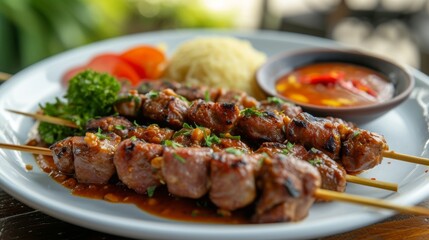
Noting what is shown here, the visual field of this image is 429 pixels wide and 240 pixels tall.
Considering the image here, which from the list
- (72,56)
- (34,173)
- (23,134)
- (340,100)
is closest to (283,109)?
(340,100)

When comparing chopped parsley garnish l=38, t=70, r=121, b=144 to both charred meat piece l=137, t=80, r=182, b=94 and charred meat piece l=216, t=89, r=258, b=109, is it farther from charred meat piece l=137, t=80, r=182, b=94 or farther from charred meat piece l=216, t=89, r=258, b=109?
charred meat piece l=216, t=89, r=258, b=109

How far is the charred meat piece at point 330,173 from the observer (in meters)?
3.15

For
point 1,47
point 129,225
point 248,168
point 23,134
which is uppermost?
point 248,168

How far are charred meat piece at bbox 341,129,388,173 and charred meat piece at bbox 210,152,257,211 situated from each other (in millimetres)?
800

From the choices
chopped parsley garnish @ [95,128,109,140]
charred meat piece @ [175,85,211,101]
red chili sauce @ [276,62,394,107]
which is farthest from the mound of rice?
chopped parsley garnish @ [95,128,109,140]

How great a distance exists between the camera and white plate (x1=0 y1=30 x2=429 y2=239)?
278cm

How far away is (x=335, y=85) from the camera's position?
4621 millimetres

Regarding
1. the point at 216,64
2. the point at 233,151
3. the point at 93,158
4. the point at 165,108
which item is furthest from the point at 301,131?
the point at 216,64

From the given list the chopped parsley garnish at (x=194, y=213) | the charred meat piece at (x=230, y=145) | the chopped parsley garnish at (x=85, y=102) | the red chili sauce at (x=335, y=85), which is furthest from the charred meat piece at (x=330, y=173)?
the chopped parsley garnish at (x=85, y=102)

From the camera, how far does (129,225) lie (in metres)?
2.80

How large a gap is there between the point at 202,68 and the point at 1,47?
436 cm

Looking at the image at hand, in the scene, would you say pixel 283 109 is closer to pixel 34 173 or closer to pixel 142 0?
pixel 34 173

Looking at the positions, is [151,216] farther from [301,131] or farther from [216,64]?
[216,64]

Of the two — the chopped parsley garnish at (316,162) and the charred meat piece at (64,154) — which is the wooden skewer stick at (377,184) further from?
the charred meat piece at (64,154)
